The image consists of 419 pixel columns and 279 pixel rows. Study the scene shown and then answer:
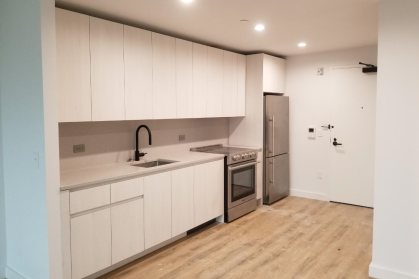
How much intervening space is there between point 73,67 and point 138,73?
2.43 feet

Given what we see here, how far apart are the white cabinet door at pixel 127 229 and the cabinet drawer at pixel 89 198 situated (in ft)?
0.51

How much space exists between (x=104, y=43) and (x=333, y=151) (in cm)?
388

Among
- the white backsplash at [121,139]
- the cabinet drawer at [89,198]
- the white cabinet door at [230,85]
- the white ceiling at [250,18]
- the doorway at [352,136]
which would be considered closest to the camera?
the cabinet drawer at [89,198]

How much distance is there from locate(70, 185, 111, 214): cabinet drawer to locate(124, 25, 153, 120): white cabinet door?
0.85 m

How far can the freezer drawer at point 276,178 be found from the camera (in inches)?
206

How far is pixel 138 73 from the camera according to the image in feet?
11.3

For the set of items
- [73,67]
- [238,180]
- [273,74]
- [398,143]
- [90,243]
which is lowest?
[90,243]

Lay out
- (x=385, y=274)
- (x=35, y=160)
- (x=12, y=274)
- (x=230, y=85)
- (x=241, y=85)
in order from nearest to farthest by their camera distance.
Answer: (x=35, y=160) → (x=385, y=274) → (x=12, y=274) → (x=230, y=85) → (x=241, y=85)

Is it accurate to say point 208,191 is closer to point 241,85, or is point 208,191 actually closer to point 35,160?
point 241,85

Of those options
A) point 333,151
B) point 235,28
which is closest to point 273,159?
point 333,151

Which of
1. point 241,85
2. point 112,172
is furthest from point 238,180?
point 112,172

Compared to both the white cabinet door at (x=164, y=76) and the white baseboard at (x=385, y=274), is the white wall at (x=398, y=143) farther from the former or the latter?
the white cabinet door at (x=164, y=76)

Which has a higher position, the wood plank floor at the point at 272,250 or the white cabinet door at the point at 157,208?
the white cabinet door at the point at 157,208

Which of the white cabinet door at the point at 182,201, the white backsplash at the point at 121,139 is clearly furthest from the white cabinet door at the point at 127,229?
the white backsplash at the point at 121,139
